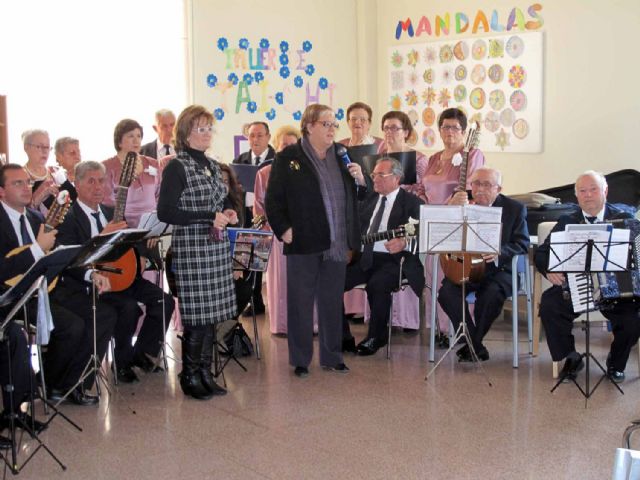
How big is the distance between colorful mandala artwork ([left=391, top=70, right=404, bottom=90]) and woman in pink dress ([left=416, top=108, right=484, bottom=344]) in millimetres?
2824

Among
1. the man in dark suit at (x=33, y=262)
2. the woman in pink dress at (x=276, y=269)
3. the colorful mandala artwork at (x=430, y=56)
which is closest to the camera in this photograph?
the man in dark suit at (x=33, y=262)

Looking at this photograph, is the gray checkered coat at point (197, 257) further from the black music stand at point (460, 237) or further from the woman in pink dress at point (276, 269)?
the woman in pink dress at point (276, 269)

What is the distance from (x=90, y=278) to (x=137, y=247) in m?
0.50

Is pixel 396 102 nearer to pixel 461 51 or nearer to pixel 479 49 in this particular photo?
pixel 461 51

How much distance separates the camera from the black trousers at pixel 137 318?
202 inches

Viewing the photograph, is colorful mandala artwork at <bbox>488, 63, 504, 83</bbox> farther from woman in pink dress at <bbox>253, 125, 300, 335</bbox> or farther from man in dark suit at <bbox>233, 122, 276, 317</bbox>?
woman in pink dress at <bbox>253, 125, 300, 335</bbox>

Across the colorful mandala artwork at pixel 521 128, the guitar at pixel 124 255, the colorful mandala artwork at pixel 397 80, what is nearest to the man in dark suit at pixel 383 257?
the guitar at pixel 124 255

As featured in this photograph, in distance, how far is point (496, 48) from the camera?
799cm

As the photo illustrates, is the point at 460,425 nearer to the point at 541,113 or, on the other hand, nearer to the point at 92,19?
the point at 541,113

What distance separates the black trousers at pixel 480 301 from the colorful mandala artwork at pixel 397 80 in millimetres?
3721

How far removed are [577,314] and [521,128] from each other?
9.96 feet

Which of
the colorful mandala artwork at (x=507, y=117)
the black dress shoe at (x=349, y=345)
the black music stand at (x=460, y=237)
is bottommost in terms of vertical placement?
the black dress shoe at (x=349, y=345)

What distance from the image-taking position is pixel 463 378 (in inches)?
203

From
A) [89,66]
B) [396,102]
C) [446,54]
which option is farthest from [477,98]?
[89,66]
